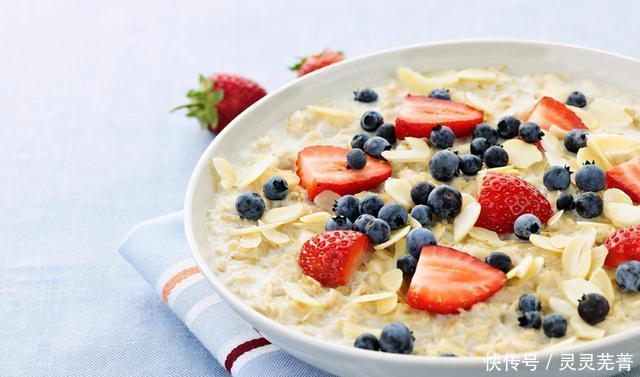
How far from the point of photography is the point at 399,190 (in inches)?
82.6

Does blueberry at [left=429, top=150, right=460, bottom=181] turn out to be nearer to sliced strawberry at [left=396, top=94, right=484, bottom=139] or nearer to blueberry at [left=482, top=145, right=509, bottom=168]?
blueberry at [left=482, top=145, right=509, bottom=168]

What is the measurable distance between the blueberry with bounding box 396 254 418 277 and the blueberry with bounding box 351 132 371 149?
0.48 meters

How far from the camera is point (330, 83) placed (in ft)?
8.43

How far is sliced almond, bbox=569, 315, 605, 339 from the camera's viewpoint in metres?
1.67

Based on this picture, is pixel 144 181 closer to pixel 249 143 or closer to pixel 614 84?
pixel 249 143

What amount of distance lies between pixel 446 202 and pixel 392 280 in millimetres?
240

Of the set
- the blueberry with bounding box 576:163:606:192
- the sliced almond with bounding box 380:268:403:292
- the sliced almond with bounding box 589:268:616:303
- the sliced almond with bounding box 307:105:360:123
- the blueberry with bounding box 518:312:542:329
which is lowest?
the sliced almond with bounding box 380:268:403:292

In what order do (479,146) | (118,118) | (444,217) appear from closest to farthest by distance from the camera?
(444,217) < (479,146) < (118,118)

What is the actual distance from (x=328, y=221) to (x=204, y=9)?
6.70ft

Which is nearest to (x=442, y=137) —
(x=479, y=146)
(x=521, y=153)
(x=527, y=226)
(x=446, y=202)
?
(x=479, y=146)

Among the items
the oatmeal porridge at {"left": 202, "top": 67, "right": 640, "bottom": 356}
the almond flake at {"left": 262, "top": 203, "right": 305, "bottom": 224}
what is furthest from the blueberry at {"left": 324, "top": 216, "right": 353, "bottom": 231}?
the almond flake at {"left": 262, "top": 203, "right": 305, "bottom": 224}

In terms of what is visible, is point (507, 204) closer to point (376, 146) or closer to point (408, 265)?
point (408, 265)

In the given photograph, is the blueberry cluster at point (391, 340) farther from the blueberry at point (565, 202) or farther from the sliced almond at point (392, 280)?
the blueberry at point (565, 202)

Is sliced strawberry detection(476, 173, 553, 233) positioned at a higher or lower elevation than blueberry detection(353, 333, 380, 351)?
higher
